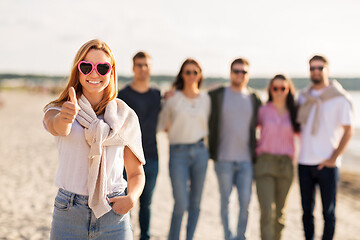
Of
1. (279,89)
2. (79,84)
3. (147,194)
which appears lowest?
(147,194)

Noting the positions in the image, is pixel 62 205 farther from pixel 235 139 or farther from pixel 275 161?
pixel 275 161

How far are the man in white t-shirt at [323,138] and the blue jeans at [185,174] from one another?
47.7 inches

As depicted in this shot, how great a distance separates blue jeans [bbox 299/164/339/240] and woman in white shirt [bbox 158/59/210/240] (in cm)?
121

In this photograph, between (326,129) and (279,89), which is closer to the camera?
(326,129)

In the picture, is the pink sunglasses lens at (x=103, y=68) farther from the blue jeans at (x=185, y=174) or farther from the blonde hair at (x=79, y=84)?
the blue jeans at (x=185, y=174)

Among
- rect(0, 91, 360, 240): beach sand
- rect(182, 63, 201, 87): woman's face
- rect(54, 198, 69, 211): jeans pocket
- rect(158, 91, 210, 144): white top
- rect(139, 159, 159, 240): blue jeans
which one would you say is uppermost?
rect(182, 63, 201, 87): woman's face

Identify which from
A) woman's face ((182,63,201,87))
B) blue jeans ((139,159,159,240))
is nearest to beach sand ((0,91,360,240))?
blue jeans ((139,159,159,240))

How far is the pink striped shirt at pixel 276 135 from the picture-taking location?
409 centimetres

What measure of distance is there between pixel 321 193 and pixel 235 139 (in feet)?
3.89

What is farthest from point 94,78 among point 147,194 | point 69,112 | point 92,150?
point 147,194

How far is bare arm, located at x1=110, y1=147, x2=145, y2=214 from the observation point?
2.05m

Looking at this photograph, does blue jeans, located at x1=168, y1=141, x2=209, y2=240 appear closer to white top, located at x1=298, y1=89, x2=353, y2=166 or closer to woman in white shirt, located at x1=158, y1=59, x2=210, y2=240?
woman in white shirt, located at x1=158, y1=59, x2=210, y2=240

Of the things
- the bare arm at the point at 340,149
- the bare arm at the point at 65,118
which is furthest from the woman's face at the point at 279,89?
the bare arm at the point at 65,118

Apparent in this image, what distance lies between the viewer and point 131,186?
2.14m
